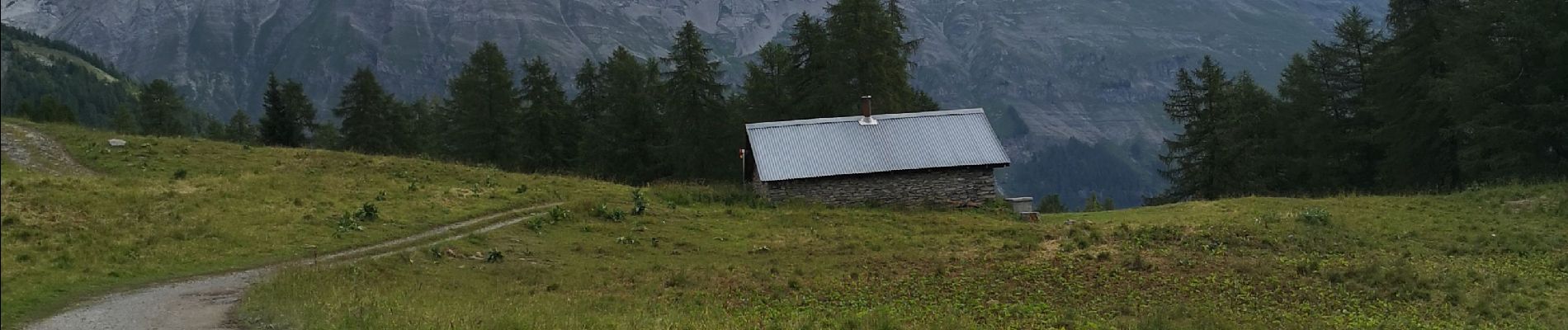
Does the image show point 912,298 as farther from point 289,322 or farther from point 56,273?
point 56,273

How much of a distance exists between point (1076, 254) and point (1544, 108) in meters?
28.6

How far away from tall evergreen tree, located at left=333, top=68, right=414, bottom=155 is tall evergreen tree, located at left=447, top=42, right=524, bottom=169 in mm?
9469

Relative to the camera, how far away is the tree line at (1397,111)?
125 ft

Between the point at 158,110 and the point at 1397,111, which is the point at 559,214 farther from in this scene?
the point at 158,110

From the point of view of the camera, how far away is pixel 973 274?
19.5 m

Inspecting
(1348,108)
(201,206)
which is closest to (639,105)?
(201,206)

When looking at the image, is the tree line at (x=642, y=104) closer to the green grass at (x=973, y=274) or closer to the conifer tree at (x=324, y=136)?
the conifer tree at (x=324, y=136)

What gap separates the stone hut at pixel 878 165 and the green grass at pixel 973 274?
517 cm

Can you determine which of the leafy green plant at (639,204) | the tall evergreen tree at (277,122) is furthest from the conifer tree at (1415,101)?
the tall evergreen tree at (277,122)

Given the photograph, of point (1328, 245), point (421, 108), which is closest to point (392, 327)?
point (1328, 245)

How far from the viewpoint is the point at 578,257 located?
70.6ft

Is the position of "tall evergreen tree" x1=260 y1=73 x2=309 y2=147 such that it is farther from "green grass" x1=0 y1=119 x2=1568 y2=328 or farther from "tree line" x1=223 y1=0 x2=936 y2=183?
"green grass" x1=0 y1=119 x2=1568 y2=328

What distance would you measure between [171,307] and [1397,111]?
52.8 metres

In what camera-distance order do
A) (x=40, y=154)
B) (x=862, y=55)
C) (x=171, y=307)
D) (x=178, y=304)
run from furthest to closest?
(x=862, y=55), (x=40, y=154), (x=178, y=304), (x=171, y=307)
